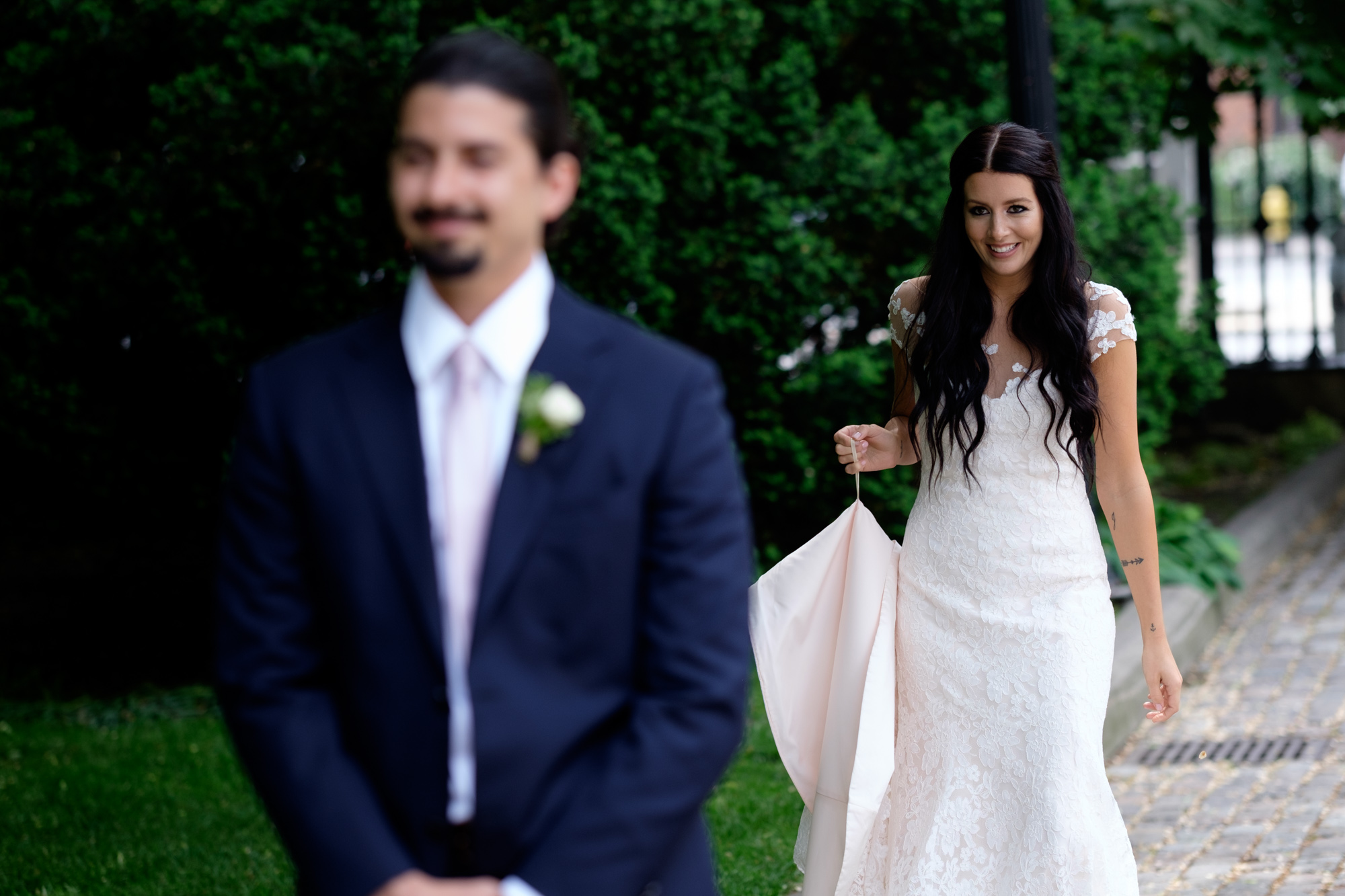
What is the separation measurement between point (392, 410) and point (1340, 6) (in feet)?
25.2

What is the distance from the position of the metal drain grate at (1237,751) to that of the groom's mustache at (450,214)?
486 cm

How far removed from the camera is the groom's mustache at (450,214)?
1.75m

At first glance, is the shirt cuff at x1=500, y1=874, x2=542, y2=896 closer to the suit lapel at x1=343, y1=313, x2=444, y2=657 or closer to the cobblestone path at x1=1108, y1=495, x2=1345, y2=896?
the suit lapel at x1=343, y1=313, x2=444, y2=657

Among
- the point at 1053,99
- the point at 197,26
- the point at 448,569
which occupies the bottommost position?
the point at 448,569

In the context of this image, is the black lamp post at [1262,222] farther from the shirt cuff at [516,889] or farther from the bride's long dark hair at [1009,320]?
the shirt cuff at [516,889]

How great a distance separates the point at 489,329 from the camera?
1.82 metres

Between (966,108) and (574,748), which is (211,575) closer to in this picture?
(966,108)

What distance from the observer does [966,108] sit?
8125mm

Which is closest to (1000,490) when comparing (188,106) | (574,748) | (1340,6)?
(574,748)

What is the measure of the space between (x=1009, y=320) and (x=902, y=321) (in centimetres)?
37

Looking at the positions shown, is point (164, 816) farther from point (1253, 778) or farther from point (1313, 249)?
point (1313, 249)

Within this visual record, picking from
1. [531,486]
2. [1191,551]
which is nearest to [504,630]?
[531,486]

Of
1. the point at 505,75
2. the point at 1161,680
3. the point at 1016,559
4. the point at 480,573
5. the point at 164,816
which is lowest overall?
the point at 164,816

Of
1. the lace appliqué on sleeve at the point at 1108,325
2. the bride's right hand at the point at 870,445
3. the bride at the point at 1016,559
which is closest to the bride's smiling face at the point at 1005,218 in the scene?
the bride at the point at 1016,559
